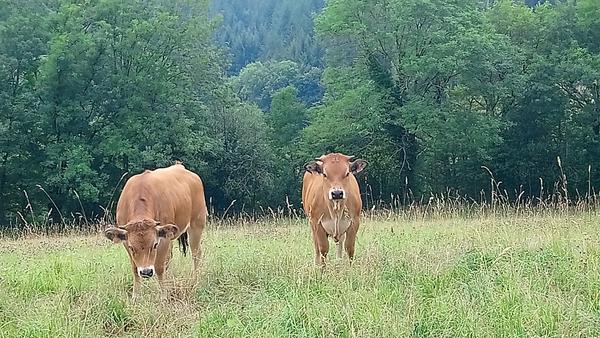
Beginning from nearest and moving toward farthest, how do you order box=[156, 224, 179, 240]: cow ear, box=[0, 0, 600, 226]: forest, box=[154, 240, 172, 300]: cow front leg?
box=[156, 224, 179, 240]: cow ear → box=[154, 240, 172, 300]: cow front leg → box=[0, 0, 600, 226]: forest

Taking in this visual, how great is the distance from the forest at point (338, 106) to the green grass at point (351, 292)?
2276 centimetres

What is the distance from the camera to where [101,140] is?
33219 mm

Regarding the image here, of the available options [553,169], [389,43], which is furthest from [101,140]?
[553,169]

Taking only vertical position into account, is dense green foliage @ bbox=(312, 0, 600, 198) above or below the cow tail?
above

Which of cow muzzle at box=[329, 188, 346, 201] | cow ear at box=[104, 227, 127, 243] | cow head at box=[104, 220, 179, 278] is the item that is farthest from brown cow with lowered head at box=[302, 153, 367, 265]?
cow ear at box=[104, 227, 127, 243]

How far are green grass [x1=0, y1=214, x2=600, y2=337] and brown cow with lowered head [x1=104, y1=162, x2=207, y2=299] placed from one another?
1.04 ft

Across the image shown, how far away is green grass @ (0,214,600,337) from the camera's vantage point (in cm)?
576

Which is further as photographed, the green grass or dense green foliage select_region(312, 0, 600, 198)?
dense green foliage select_region(312, 0, 600, 198)

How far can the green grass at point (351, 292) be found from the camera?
5758 millimetres

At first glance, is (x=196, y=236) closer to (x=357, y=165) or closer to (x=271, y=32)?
(x=357, y=165)

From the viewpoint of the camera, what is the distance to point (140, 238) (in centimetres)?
761

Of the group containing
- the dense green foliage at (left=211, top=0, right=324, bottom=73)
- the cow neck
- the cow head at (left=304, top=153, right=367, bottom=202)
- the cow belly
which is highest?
the dense green foliage at (left=211, top=0, right=324, bottom=73)

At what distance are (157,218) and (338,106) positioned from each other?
27511 millimetres

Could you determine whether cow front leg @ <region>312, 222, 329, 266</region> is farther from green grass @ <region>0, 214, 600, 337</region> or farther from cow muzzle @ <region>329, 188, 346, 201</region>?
cow muzzle @ <region>329, 188, 346, 201</region>
